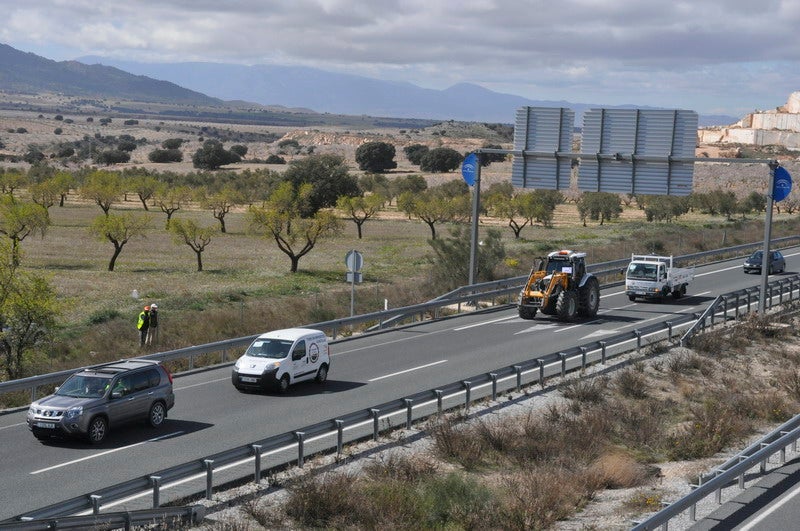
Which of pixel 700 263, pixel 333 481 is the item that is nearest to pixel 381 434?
pixel 333 481

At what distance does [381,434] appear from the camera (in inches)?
760

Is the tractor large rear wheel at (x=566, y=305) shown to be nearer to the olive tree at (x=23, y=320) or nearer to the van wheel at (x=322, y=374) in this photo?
the van wheel at (x=322, y=374)

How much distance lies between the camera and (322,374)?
24.6m

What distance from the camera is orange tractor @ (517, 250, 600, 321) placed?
3409 centimetres

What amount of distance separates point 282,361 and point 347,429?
12.6ft

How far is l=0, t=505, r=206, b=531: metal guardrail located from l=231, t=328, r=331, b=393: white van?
29.0 ft

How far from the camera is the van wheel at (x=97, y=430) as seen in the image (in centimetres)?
1839

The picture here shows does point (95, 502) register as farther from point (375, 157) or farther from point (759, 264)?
point (375, 157)

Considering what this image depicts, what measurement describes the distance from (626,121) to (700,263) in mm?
20202

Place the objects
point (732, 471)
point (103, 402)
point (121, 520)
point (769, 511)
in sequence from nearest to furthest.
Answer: point (121, 520), point (769, 511), point (732, 471), point (103, 402)

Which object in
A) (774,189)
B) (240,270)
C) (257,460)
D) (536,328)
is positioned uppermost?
(774,189)

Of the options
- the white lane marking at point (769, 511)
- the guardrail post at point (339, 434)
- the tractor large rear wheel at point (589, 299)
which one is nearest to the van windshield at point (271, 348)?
the guardrail post at point (339, 434)

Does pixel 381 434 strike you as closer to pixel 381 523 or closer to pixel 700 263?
pixel 381 523

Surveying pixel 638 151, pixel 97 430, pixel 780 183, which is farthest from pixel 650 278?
pixel 97 430
